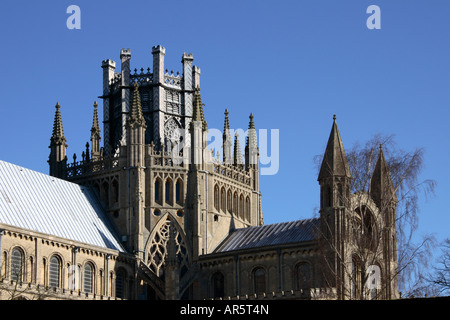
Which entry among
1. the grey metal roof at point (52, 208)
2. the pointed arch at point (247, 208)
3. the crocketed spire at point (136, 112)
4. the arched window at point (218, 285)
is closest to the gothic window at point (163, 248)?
the arched window at point (218, 285)

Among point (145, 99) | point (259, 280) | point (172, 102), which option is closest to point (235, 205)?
point (259, 280)

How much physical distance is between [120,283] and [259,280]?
451 inches

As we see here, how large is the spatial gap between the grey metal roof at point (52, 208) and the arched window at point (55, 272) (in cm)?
212

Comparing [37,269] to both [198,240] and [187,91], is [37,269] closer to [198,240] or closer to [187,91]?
[198,240]

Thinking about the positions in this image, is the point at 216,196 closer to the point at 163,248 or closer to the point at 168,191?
the point at 168,191

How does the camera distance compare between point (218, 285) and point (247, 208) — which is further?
point (247, 208)

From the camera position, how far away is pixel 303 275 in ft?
274

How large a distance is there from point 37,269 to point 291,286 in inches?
806
